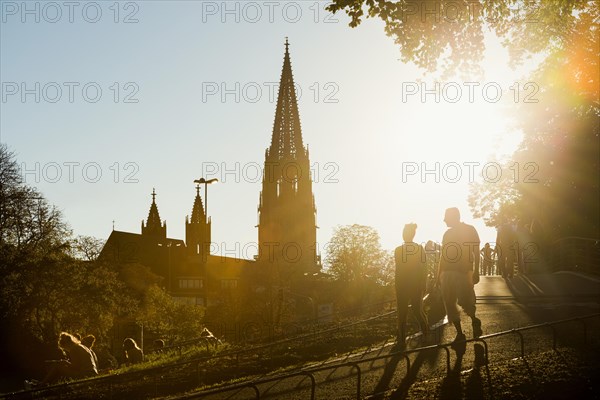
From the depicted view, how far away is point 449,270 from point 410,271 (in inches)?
24.9

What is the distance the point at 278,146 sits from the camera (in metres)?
121

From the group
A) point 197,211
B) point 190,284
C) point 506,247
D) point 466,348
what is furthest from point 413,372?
point 197,211

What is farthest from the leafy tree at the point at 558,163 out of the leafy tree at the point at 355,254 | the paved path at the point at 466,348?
the leafy tree at the point at 355,254

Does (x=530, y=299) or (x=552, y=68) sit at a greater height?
(x=552, y=68)

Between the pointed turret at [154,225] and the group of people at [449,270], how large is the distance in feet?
376

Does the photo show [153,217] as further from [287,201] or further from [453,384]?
[453,384]

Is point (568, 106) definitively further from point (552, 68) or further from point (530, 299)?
point (530, 299)

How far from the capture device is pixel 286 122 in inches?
4843

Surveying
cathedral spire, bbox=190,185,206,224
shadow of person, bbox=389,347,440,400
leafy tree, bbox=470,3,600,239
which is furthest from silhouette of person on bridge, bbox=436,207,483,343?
cathedral spire, bbox=190,185,206,224

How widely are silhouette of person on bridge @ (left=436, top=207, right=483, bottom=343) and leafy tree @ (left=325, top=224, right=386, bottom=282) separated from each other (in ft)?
211

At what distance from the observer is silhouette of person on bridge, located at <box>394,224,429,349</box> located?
12.8m

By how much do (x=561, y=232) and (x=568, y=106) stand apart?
250 inches

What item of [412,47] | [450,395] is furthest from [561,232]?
→ [450,395]

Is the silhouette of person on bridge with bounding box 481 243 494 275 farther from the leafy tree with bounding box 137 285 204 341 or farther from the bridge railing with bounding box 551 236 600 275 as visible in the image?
the leafy tree with bounding box 137 285 204 341
